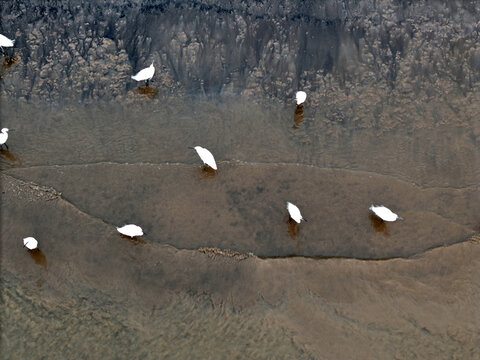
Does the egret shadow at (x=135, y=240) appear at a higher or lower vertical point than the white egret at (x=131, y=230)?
lower

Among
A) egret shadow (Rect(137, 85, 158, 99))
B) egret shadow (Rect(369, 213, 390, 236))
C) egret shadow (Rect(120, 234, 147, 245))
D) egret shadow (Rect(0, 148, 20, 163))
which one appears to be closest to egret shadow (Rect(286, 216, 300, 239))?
egret shadow (Rect(369, 213, 390, 236))

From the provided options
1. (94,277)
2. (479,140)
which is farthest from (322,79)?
(94,277)

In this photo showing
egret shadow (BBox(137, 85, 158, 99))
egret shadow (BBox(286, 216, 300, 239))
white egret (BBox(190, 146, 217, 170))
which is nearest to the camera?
egret shadow (BBox(286, 216, 300, 239))

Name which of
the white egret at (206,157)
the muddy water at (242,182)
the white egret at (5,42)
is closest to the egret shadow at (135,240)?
the muddy water at (242,182)

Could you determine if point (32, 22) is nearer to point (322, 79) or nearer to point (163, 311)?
point (322, 79)

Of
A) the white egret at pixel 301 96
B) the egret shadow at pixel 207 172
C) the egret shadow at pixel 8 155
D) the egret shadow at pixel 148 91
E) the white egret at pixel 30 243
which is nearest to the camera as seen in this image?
the white egret at pixel 30 243

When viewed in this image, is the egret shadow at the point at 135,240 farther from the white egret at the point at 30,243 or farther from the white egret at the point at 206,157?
the white egret at the point at 206,157

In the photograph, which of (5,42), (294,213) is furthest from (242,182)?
(5,42)

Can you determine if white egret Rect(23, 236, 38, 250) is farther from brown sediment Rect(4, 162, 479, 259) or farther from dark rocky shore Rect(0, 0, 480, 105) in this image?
dark rocky shore Rect(0, 0, 480, 105)
